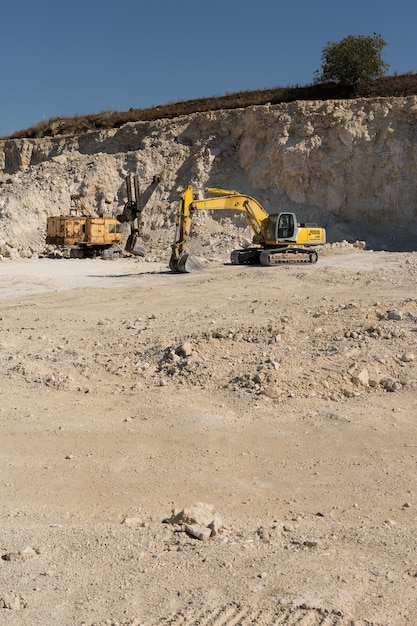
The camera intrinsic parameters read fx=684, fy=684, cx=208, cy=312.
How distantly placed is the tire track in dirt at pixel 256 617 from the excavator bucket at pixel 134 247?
21800 mm

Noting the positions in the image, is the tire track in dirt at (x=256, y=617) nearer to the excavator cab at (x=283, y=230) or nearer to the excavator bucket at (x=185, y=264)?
the excavator bucket at (x=185, y=264)

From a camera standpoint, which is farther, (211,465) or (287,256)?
(287,256)

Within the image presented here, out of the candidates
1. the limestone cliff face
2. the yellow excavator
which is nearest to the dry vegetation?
the limestone cliff face

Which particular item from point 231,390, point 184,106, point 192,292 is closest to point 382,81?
point 184,106

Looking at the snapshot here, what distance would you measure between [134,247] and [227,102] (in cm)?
1163

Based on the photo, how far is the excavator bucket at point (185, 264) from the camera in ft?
61.3

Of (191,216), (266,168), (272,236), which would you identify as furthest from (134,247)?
(191,216)

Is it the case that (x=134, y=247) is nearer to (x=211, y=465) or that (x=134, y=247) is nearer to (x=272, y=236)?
(x=272, y=236)

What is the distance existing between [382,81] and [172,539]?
29.4 meters

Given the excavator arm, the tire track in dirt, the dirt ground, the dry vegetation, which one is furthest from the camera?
the dry vegetation

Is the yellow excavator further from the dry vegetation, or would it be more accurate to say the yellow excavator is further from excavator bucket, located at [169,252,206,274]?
the dry vegetation

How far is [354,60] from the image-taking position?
3338cm

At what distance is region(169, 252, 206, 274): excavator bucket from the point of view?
18.7 metres

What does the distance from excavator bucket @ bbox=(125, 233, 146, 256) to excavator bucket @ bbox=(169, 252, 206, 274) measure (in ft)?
20.0
